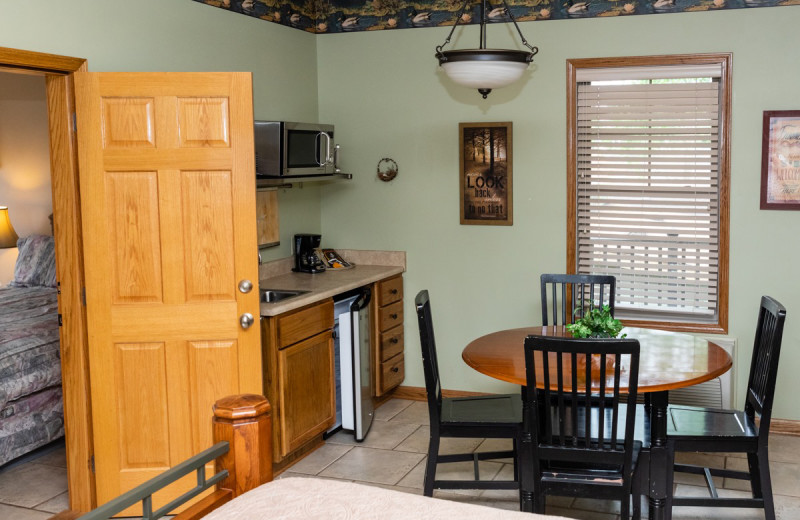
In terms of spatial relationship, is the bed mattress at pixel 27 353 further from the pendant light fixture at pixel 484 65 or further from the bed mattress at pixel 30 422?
the pendant light fixture at pixel 484 65

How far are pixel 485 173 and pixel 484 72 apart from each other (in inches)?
61.8

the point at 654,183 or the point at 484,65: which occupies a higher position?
the point at 484,65

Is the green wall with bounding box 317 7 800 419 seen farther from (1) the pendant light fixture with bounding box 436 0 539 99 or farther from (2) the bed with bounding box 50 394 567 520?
(2) the bed with bounding box 50 394 567 520

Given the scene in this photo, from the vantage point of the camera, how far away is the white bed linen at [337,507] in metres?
1.90

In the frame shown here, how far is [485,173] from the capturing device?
16.8 ft

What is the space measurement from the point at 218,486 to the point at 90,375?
5.80ft

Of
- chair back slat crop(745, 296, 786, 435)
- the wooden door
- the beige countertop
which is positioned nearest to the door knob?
the wooden door

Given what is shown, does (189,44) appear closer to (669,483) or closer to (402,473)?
(402,473)

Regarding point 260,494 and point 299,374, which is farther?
point 299,374

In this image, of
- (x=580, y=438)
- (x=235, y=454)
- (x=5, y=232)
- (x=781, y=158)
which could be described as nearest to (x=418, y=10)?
(x=781, y=158)

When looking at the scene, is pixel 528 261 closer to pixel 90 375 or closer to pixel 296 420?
pixel 296 420

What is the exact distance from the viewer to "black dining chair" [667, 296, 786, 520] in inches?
128

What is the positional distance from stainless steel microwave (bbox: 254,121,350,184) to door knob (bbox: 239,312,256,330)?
3.10ft

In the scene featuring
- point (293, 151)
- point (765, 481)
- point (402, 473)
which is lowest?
point (402, 473)
